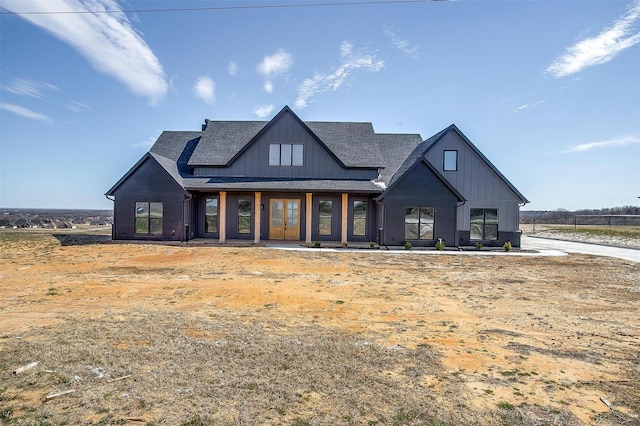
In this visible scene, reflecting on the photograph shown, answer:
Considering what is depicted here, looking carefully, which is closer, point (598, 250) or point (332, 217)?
point (598, 250)

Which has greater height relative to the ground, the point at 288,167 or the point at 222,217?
the point at 288,167

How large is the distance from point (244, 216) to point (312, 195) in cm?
406

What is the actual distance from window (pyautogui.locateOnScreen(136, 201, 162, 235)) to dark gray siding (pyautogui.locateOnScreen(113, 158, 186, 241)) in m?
Result: 0.22

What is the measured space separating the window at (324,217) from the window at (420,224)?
14.0 ft

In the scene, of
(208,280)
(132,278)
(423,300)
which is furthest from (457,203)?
(132,278)

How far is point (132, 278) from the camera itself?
9539 mm

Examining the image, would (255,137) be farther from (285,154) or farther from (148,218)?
(148,218)

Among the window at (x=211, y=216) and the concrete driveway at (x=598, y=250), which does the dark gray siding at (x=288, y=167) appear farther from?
the concrete driveway at (x=598, y=250)

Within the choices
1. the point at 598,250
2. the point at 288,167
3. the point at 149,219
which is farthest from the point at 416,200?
the point at 149,219

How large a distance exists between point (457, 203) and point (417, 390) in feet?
52.2

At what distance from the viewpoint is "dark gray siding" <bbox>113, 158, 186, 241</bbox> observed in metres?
18.3

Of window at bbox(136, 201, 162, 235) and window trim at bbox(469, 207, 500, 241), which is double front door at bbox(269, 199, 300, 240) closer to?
window at bbox(136, 201, 162, 235)

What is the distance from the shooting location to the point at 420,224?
18.3 meters

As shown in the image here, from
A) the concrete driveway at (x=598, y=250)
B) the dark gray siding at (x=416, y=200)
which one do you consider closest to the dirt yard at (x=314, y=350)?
the dark gray siding at (x=416, y=200)
